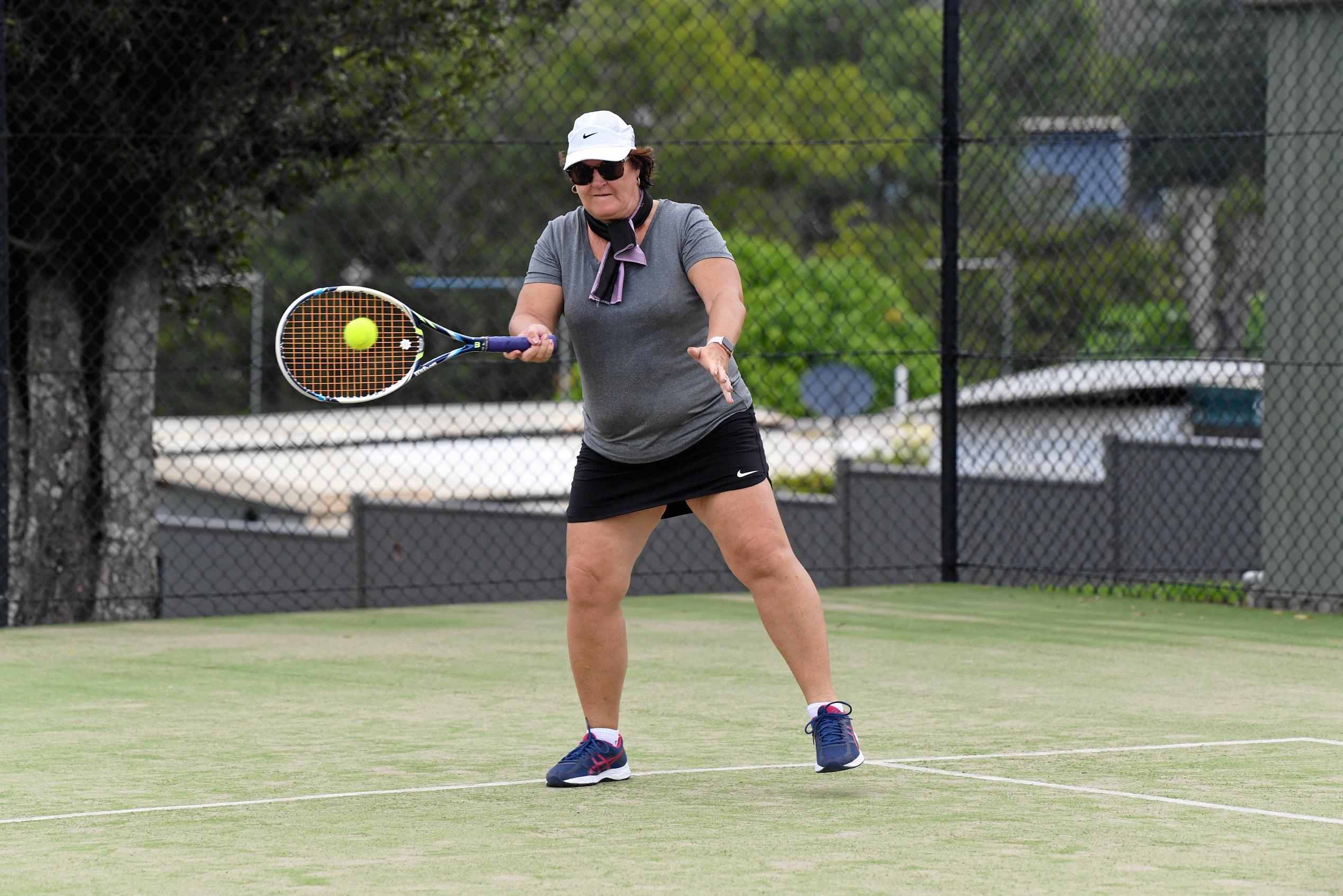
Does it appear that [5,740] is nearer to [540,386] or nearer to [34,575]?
[34,575]

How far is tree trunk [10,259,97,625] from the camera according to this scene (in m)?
8.98

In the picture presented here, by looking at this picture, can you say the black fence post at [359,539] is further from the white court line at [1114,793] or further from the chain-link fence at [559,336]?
the white court line at [1114,793]

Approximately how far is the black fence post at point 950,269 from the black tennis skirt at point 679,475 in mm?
4950

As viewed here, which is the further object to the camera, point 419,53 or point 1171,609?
point 419,53

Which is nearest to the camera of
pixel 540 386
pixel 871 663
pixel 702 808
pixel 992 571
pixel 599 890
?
pixel 599 890

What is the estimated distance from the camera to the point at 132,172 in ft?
28.5

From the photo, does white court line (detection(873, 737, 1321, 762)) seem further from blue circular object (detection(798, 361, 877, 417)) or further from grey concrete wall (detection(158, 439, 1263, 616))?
blue circular object (detection(798, 361, 877, 417))

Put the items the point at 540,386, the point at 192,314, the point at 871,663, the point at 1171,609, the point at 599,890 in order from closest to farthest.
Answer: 1. the point at 599,890
2. the point at 871,663
3. the point at 1171,609
4. the point at 192,314
5. the point at 540,386

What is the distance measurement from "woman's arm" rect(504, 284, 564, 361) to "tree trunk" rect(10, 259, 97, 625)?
15.8ft

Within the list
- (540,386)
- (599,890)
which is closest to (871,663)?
(599,890)

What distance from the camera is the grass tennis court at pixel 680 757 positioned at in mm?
3725

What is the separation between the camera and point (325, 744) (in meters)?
5.28

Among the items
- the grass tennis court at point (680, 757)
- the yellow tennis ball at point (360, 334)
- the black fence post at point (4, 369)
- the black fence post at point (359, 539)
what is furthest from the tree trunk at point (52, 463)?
the yellow tennis ball at point (360, 334)

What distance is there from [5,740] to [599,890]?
2451 mm
